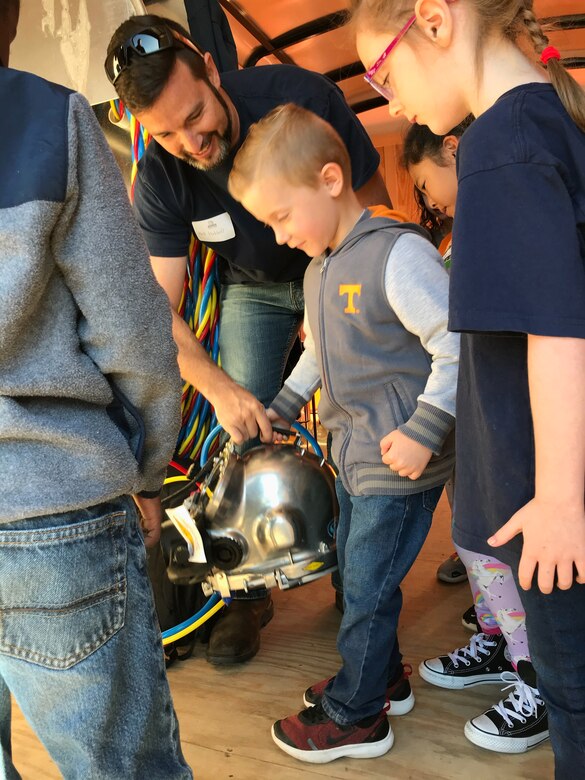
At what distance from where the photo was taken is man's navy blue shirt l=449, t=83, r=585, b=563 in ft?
1.96

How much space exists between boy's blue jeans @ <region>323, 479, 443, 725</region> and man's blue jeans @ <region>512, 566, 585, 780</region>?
1.04 feet

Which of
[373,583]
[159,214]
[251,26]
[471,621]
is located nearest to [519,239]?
[373,583]

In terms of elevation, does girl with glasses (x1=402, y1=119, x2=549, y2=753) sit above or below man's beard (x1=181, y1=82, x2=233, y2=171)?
below

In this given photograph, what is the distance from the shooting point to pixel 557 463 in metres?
0.63

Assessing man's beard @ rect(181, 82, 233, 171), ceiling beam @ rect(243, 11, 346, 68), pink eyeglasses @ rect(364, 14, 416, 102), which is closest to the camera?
pink eyeglasses @ rect(364, 14, 416, 102)

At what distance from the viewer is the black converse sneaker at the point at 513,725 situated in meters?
1.10

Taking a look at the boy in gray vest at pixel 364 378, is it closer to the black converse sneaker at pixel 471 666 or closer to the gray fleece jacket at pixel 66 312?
the black converse sneaker at pixel 471 666

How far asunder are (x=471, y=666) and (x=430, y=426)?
58cm

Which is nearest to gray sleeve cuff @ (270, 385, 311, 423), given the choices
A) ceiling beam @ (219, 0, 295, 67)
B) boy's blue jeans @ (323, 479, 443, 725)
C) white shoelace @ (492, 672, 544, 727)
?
boy's blue jeans @ (323, 479, 443, 725)

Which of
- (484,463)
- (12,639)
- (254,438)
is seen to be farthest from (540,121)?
(254,438)

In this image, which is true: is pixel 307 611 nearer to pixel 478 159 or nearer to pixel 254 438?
pixel 254 438

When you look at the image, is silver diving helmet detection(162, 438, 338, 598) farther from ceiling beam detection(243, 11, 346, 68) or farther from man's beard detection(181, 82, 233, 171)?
ceiling beam detection(243, 11, 346, 68)

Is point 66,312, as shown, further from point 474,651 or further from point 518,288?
point 474,651

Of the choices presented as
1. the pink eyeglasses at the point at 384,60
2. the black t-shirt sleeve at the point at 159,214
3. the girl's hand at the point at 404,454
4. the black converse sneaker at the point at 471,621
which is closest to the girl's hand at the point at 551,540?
the girl's hand at the point at 404,454
